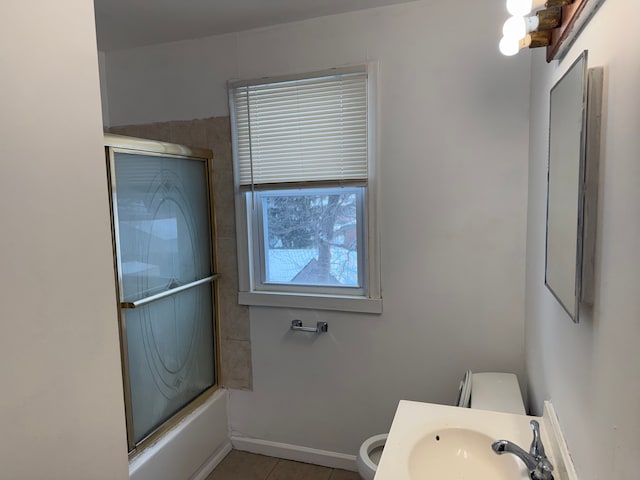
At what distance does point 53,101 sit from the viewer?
1.02 meters

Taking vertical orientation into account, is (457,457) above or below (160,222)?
below

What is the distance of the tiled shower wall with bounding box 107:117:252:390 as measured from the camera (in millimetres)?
2424

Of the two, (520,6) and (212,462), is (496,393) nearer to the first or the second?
(520,6)

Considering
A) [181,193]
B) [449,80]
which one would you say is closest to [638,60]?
[449,80]

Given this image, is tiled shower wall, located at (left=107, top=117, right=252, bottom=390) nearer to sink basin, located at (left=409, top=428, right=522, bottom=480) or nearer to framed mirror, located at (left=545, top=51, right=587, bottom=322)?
sink basin, located at (left=409, top=428, right=522, bottom=480)

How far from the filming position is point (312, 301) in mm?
2328

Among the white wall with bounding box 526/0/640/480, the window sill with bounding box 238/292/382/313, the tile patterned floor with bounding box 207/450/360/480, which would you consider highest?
Answer: the white wall with bounding box 526/0/640/480

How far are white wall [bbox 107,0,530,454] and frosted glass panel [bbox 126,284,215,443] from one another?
1.12ft

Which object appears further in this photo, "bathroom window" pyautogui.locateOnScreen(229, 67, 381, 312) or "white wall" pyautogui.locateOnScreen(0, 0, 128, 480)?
"bathroom window" pyautogui.locateOnScreen(229, 67, 381, 312)

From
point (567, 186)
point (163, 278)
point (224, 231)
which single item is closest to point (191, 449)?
point (163, 278)

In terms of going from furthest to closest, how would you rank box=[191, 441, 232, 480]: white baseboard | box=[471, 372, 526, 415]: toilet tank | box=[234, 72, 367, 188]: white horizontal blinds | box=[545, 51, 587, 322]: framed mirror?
1. box=[191, 441, 232, 480]: white baseboard
2. box=[234, 72, 367, 188]: white horizontal blinds
3. box=[471, 372, 526, 415]: toilet tank
4. box=[545, 51, 587, 322]: framed mirror

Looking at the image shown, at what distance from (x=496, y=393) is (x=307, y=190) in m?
1.31

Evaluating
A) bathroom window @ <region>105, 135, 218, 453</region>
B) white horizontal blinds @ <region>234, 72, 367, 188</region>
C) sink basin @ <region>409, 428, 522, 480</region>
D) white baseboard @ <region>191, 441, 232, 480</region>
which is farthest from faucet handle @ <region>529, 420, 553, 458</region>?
white baseboard @ <region>191, 441, 232, 480</region>

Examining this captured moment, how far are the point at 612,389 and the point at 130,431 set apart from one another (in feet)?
6.18
